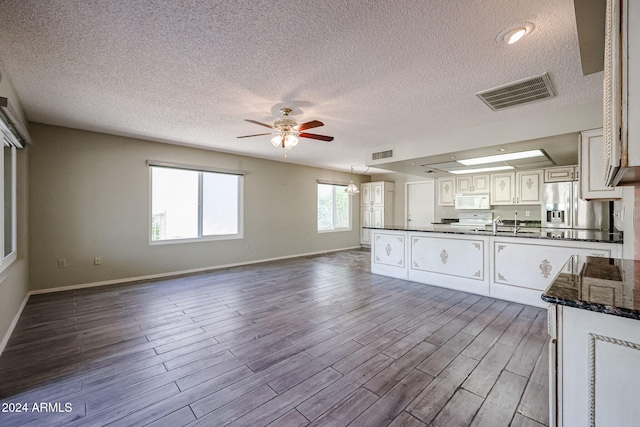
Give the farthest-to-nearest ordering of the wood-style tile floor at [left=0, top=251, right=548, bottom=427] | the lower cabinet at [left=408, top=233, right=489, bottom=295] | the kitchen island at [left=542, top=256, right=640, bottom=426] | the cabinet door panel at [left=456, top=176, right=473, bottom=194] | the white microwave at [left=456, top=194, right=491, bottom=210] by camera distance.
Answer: the cabinet door panel at [left=456, top=176, right=473, bottom=194]
the white microwave at [left=456, top=194, right=491, bottom=210]
the lower cabinet at [left=408, top=233, right=489, bottom=295]
the wood-style tile floor at [left=0, top=251, right=548, bottom=427]
the kitchen island at [left=542, top=256, right=640, bottom=426]

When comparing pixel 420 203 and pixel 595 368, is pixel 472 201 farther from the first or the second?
pixel 595 368

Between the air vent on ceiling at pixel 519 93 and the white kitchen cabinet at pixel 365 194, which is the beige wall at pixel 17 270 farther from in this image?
the white kitchen cabinet at pixel 365 194

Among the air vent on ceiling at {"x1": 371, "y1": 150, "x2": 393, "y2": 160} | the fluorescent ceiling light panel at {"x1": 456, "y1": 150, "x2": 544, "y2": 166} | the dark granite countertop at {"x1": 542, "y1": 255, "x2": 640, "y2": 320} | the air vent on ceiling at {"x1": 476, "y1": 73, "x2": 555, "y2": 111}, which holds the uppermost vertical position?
the air vent on ceiling at {"x1": 476, "y1": 73, "x2": 555, "y2": 111}

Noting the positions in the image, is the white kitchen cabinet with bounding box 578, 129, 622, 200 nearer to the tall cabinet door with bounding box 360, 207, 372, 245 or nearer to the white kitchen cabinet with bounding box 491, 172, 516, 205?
the white kitchen cabinet with bounding box 491, 172, 516, 205

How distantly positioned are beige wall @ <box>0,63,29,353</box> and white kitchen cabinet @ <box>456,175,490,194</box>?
7824 millimetres

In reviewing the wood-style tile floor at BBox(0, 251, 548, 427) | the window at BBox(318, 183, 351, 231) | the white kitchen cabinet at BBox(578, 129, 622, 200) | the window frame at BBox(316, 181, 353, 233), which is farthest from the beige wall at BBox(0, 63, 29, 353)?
the white kitchen cabinet at BBox(578, 129, 622, 200)

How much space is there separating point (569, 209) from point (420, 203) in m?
3.47

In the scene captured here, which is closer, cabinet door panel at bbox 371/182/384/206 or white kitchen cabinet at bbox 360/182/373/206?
cabinet door panel at bbox 371/182/384/206

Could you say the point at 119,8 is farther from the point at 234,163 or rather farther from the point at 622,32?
the point at 234,163

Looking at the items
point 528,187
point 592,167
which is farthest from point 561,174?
point 592,167

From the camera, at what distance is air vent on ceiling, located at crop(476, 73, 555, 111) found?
2615mm

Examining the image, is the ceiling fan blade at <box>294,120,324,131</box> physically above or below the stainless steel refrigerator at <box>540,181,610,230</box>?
above

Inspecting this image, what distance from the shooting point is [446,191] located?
7074 mm

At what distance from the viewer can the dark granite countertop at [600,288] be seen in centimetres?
96
